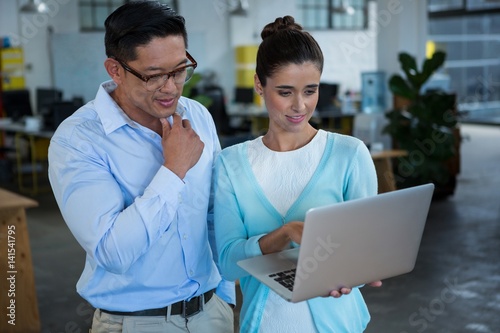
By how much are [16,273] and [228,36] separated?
10530 mm

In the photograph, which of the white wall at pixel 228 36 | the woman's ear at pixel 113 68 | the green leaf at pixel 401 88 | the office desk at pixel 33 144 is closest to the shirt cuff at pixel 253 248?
the woman's ear at pixel 113 68

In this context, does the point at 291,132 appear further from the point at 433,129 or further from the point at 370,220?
the point at 433,129

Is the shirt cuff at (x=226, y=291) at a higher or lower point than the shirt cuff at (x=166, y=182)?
lower

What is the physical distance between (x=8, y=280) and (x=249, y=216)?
2.71m

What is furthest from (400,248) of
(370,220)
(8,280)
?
(8,280)

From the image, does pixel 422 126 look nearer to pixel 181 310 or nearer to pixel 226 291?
pixel 226 291

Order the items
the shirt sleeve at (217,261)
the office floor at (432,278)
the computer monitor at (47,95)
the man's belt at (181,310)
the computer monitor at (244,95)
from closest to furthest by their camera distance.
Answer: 1. the man's belt at (181,310)
2. the shirt sleeve at (217,261)
3. the office floor at (432,278)
4. the computer monitor at (47,95)
5. the computer monitor at (244,95)

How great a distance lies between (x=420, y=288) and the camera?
16.1 feet

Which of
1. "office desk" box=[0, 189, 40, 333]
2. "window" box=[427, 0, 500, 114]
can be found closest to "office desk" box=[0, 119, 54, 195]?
"office desk" box=[0, 189, 40, 333]

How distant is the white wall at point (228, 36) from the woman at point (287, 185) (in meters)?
7.31

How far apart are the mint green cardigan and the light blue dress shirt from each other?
95mm

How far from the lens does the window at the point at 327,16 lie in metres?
15.0

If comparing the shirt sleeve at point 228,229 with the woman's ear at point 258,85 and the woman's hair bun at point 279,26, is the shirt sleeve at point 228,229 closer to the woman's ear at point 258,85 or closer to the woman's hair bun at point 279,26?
the woman's ear at point 258,85

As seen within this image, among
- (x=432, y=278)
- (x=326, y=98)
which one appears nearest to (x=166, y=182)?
(x=432, y=278)
